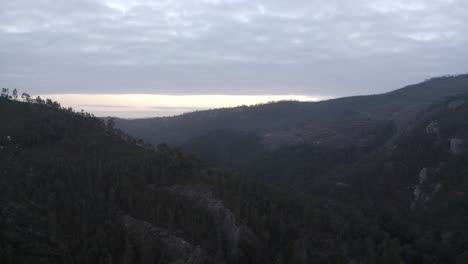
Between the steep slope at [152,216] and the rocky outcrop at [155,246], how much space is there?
0.25 ft

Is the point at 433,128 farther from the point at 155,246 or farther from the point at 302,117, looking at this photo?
the point at 302,117

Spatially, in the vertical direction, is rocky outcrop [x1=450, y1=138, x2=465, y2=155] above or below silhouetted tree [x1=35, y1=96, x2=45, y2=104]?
below

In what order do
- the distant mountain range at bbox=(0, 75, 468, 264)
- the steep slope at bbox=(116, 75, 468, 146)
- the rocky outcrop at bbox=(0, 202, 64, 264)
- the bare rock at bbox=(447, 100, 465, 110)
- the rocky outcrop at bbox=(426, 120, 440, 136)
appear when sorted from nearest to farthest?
1. the rocky outcrop at bbox=(0, 202, 64, 264)
2. the distant mountain range at bbox=(0, 75, 468, 264)
3. the rocky outcrop at bbox=(426, 120, 440, 136)
4. the bare rock at bbox=(447, 100, 465, 110)
5. the steep slope at bbox=(116, 75, 468, 146)

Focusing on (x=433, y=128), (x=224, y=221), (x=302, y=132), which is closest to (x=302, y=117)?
(x=302, y=132)

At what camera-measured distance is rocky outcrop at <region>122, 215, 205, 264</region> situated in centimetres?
3247

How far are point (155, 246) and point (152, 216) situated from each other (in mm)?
3906

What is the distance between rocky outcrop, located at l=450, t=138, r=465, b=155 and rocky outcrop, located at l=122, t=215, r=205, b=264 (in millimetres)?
56896

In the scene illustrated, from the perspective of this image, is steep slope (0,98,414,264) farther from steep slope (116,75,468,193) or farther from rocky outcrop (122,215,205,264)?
steep slope (116,75,468,193)

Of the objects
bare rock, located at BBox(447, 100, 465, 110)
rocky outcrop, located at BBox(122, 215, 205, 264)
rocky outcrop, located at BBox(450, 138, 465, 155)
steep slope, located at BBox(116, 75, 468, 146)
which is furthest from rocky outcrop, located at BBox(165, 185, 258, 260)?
steep slope, located at BBox(116, 75, 468, 146)

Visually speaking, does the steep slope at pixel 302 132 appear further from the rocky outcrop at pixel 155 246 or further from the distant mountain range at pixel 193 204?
the rocky outcrop at pixel 155 246

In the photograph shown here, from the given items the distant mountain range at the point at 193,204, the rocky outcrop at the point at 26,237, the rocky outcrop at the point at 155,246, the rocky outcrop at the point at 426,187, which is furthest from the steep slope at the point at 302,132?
the rocky outcrop at the point at 26,237

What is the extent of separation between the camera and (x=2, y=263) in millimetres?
24078

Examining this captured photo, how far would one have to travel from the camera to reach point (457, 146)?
253ft

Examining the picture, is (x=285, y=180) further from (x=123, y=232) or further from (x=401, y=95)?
(x=401, y=95)
